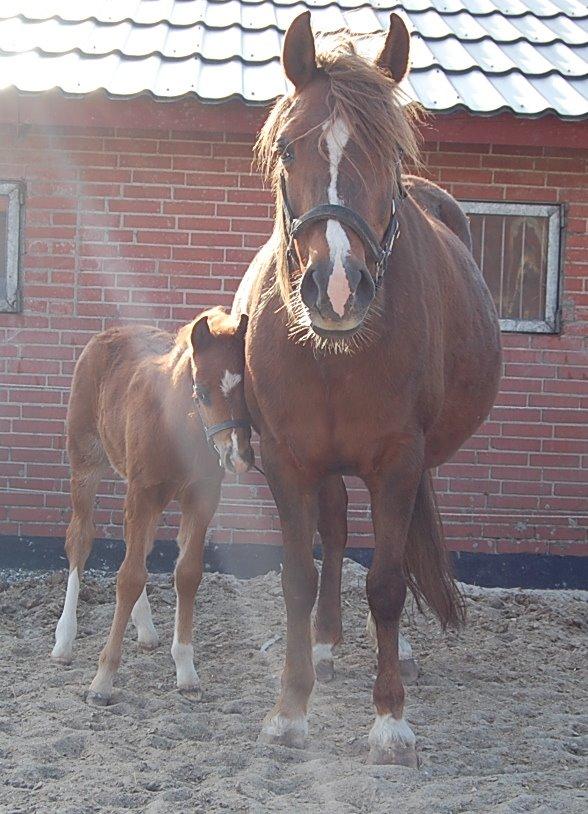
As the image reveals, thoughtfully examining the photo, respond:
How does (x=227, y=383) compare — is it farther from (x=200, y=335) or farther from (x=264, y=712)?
(x=264, y=712)

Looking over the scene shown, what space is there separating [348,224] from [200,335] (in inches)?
47.2

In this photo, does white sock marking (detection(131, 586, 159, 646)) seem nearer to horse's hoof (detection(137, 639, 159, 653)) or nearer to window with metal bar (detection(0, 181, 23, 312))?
horse's hoof (detection(137, 639, 159, 653))

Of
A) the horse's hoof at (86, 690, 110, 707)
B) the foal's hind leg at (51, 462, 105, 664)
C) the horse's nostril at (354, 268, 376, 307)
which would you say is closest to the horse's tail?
the horse's hoof at (86, 690, 110, 707)

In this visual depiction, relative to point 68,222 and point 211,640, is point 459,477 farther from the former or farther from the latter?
point 68,222

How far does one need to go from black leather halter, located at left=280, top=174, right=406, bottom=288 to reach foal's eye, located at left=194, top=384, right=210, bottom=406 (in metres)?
0.84

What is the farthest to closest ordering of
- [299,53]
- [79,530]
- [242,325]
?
1. [79,530]
2. [242,325]
3. [299,53]

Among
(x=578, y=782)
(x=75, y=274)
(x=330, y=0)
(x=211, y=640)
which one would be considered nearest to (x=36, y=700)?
(x=211, y=640)

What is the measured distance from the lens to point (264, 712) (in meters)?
4.28

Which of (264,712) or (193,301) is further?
(193,301)

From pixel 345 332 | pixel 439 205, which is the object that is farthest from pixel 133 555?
pixel 439 205

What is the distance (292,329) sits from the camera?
3744 millimetres

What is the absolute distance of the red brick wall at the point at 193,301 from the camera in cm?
675

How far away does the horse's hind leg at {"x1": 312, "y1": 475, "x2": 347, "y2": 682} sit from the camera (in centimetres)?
498

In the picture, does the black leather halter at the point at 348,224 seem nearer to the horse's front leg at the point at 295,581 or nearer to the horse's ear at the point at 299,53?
the horse's ear at the point at 299,53
